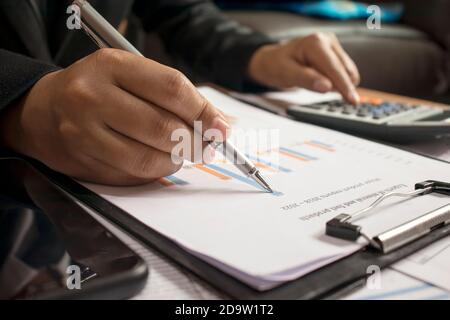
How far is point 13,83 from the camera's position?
0.30 metres

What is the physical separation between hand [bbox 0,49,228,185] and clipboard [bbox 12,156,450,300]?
0.04 meters

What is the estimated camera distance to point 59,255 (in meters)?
0.20

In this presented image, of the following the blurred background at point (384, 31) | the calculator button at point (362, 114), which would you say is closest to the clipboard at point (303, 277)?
the calculator button at point (362, 114)

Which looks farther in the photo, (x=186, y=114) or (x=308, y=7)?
(x=308, y=7)

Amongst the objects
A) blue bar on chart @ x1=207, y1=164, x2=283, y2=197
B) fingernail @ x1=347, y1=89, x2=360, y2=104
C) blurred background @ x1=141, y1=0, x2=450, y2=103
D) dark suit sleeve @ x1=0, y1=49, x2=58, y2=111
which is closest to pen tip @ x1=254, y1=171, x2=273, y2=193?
blue bar on chart @ x1=207, y1=164, x2=283, y2=197

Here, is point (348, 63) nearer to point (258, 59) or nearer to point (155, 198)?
point (258, 59)

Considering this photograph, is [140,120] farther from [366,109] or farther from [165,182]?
[366,109]

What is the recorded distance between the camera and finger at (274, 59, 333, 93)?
0.55 metres

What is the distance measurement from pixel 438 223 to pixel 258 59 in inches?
16.7

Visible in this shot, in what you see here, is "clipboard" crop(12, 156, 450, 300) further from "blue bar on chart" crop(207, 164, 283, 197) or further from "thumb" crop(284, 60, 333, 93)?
"thumb" crop(284, 60, 333, 93)

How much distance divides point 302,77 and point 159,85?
0.33 meters
